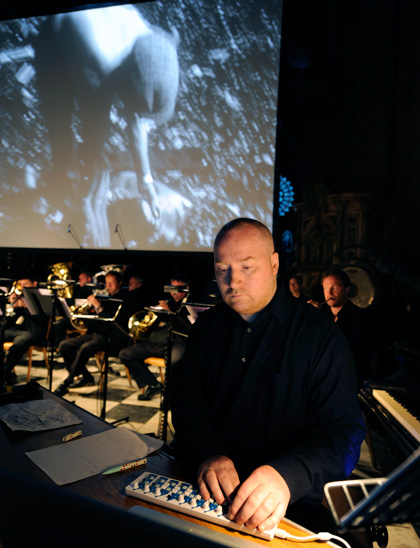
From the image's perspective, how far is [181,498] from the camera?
38.3 inches

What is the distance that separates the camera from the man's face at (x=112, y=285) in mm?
5965

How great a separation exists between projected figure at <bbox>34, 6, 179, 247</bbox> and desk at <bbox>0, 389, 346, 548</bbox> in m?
5.59

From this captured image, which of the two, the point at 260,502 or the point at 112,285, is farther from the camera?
the point at 112,285

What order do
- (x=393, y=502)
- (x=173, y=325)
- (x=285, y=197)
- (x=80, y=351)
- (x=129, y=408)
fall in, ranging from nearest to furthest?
1. (x=393, y=502)
2. (x=173, y=325)
3. (x=129, y=408)
4. (x=80, y=351)
5. (x=285, y=197)

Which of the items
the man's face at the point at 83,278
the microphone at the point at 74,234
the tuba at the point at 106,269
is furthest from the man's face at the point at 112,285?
the man's face at the point at 83,278

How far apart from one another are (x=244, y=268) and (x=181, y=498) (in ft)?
2.52

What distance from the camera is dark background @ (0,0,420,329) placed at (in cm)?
902

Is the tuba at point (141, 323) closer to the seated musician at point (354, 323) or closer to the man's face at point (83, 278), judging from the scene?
the seated musician at point (354, 323)

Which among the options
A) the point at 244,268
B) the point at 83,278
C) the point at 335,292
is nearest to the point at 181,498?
the point at 244,268

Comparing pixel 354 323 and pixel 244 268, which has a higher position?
pixel 244 268

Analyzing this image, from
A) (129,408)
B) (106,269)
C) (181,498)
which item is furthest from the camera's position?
(106,269)

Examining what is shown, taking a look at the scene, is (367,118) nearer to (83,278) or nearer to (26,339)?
(83,278)

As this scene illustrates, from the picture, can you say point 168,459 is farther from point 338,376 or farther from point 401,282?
point 401,282

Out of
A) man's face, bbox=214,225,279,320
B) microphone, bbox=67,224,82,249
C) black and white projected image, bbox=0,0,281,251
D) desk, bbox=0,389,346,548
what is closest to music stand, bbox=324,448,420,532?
desk, bbox=0,389,346,548
